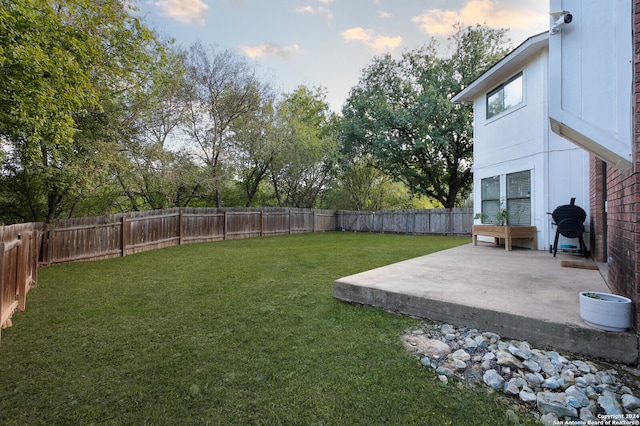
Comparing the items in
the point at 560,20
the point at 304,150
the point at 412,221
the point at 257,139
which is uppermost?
the point at 257,139

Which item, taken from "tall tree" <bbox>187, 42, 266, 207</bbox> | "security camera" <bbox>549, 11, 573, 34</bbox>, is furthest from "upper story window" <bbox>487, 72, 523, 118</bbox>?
"tall tree" <bbox>187, 42, 266, 207</bbox>

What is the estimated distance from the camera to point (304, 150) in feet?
49.6

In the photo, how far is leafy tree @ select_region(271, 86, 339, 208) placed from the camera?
14812 mm

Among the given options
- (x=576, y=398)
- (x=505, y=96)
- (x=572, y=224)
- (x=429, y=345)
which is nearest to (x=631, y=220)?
(x=576, y=398)

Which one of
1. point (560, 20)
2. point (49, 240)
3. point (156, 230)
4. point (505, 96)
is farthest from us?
point (156, 230)

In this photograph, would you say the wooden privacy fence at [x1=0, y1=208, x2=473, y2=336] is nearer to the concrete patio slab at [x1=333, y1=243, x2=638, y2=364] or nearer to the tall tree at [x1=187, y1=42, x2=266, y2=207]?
the tall tree at [x1=187, y1=42, x2=266, y2=207]

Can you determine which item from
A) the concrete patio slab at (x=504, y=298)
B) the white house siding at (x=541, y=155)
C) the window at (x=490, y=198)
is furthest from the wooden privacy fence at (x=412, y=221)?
the concrete patio slab at (x=504, y=298)

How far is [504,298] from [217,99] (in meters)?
12.7

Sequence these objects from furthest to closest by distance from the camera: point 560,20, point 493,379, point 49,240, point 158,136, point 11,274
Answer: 1. point 158,136
2. point 49,240
3. point 11,274
4. point 560,20
5. point 493,379

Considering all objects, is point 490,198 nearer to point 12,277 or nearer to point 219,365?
point 219,365

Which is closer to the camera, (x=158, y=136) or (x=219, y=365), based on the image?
(x=219, y=365)

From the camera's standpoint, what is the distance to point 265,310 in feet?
10.3

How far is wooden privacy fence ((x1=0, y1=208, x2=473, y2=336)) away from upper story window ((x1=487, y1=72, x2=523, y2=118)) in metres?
6.40

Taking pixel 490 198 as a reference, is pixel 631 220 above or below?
below
